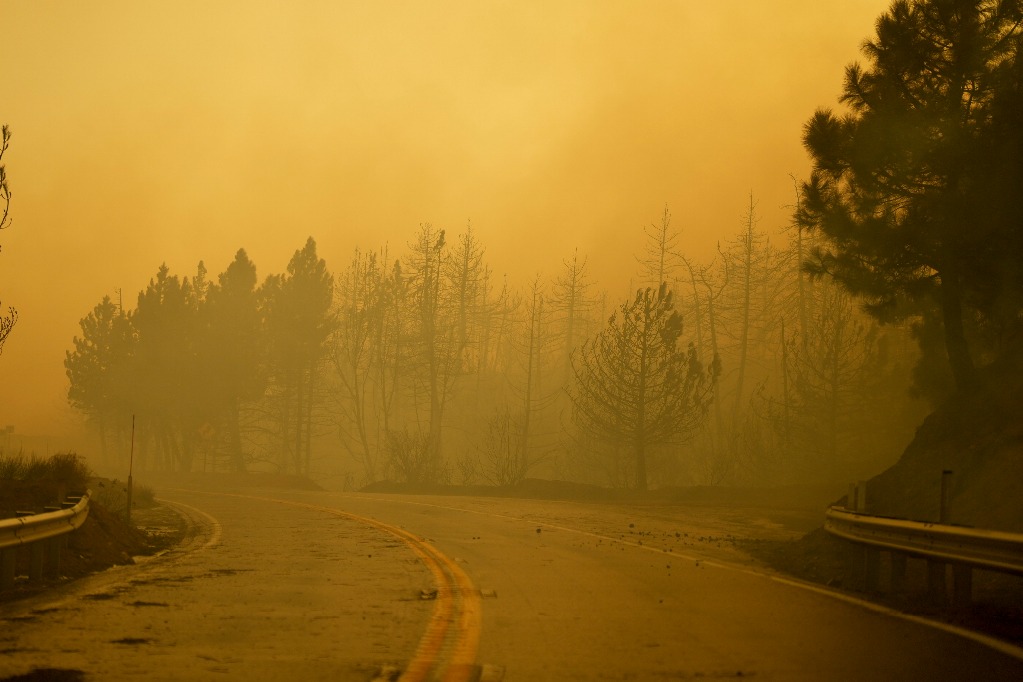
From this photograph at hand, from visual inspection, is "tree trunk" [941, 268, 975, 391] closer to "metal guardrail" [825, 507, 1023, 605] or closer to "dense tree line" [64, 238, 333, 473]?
"metal guardrail" [825, 507, 1023, 605]

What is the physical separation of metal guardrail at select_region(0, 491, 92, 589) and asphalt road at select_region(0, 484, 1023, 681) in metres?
0.56

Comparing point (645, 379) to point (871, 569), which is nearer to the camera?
point (871, 569)

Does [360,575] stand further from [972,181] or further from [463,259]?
[463,259]

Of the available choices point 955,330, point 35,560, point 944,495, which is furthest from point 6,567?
point 955,330

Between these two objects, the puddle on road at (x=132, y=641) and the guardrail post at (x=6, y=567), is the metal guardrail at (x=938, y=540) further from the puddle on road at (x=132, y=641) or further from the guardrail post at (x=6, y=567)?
the guardrail post at (x=6, y=567)

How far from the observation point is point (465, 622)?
9.27 metres

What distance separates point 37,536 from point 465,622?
186 inches

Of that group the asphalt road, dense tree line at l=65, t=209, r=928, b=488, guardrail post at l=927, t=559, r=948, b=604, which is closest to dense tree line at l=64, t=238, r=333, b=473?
dense tree line at l=65, t=209, r=928, b=488

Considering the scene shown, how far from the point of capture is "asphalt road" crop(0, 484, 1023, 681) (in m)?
7.22

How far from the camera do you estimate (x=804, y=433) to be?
47.4m

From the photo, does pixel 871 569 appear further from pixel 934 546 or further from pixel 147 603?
pixel 147 603

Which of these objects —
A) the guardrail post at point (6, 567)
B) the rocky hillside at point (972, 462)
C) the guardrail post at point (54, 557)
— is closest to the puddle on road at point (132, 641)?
the guardrail post at point (6, 567)

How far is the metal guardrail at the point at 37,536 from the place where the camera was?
10000 millimetres

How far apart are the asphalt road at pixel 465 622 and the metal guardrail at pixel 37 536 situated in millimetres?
555
